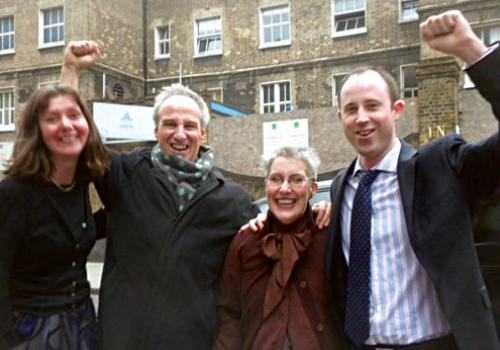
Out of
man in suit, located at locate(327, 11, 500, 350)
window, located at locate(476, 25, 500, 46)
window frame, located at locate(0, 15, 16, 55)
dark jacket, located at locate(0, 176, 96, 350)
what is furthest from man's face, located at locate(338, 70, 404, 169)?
window frame, located at locate(0, 15, 16, 55)

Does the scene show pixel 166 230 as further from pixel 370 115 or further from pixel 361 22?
pixel 361 22

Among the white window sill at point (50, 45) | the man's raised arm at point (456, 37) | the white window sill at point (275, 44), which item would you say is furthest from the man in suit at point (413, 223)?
the white window sill at point (50, 45)

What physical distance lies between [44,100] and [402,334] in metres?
1.83

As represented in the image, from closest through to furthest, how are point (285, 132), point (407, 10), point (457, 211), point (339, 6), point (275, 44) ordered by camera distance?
point (457, 211)
point (285, 132)
point (407, 10)
point (339, 6)
point (275, 44)

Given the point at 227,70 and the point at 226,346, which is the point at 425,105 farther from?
the point at 227,70

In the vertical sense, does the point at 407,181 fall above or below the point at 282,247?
above

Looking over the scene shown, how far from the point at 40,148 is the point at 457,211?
179 cm

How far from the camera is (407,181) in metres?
2.32

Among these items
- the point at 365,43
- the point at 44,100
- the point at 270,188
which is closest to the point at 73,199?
the point at 44,100

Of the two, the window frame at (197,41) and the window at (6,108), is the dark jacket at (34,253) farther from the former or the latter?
the window at (6,108)

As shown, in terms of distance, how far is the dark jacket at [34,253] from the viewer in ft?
7.98

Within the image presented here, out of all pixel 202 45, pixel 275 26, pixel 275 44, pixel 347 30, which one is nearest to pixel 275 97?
pixel 275 44

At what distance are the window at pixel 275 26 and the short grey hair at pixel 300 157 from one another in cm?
2034

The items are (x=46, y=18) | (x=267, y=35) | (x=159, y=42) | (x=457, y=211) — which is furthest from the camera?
(x=159, y=42)
